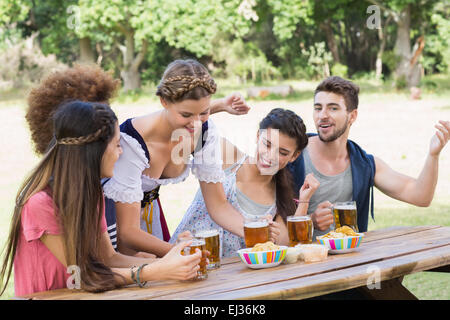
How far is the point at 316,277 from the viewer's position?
2.66m

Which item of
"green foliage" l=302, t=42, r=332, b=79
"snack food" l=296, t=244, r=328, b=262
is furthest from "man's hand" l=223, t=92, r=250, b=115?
"green foliage" l=302, t=42, r=332, b=79

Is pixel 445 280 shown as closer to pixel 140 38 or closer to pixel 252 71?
pixel 140 38

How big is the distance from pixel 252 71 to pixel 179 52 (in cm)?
471

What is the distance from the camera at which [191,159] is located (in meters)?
3.76

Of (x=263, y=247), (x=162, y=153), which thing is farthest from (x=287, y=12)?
(x=263, y=247)

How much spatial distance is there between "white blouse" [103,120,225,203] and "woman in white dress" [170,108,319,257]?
0.51 ft

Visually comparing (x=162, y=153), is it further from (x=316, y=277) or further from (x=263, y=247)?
(x=316, y=277)

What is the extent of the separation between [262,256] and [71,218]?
0.87 m

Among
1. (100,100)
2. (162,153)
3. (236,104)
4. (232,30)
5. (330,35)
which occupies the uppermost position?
(232,30)

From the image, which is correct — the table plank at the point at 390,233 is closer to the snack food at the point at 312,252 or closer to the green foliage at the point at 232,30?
the snack food at the point at 312,252

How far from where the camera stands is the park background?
1022 cm

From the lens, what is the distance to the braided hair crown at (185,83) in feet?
10.6
